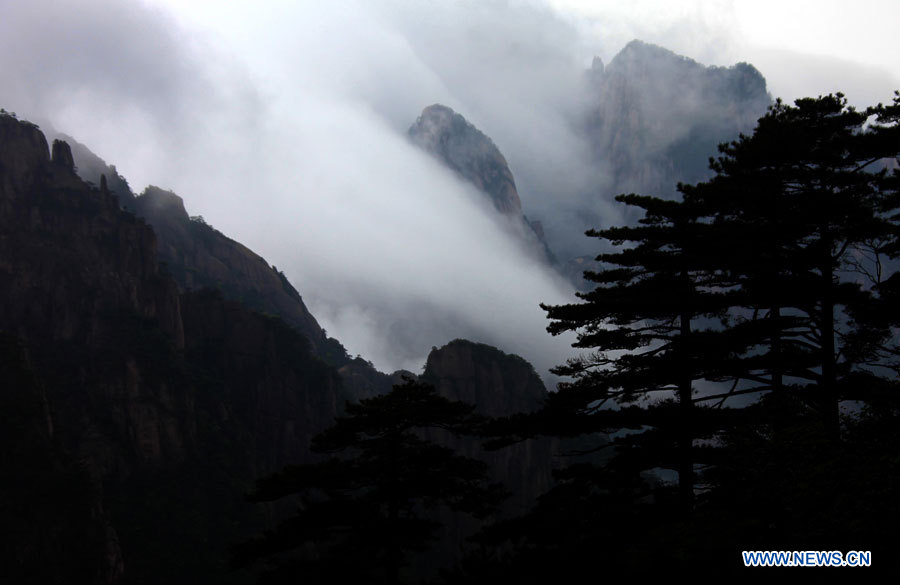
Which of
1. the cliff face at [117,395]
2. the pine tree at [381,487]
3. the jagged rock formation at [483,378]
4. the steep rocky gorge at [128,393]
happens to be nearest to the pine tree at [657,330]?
the pine tree at [381,487]

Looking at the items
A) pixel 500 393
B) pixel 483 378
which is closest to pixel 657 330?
pixel 483 378

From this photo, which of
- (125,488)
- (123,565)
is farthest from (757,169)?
(125,488)

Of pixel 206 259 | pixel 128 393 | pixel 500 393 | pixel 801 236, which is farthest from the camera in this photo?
pixel 206 259

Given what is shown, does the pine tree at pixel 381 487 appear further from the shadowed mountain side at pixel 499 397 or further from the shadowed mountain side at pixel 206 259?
the shadowed mountain side at pixel 206 259

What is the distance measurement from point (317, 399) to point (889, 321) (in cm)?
11219

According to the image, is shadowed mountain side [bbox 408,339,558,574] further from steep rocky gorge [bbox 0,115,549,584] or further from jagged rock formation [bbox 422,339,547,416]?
steep rocky gorge [bbox 0,115,549,584]

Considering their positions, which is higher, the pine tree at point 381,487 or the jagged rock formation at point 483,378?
the jagged rock formation at point 483,378

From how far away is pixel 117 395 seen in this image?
9006cm

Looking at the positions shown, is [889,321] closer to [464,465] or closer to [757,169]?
[757,169]

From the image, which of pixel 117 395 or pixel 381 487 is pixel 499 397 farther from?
pixel 381 487

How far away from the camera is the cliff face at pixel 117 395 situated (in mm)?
67750

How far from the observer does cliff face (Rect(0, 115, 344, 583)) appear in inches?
2667

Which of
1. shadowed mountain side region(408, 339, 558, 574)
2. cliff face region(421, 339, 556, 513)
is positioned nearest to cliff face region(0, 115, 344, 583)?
shadowed mountain side region(408, 339, 558, 574)

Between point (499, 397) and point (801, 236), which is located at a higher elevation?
point (499, 397)
